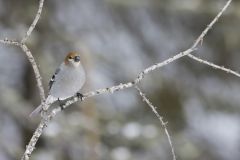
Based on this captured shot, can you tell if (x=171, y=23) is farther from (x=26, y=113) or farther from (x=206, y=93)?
(x=26, y=113)

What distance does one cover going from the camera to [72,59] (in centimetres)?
353

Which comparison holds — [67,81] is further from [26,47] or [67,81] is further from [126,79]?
[126,79]

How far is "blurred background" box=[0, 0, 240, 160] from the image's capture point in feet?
24.2

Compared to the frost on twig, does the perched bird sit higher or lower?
higher

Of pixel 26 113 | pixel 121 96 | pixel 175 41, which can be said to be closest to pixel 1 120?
pixel 26 113

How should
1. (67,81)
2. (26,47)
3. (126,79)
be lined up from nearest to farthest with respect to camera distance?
(26,47), (67,81), (126,79)

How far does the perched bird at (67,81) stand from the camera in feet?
11.2

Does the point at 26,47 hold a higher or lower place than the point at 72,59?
lower

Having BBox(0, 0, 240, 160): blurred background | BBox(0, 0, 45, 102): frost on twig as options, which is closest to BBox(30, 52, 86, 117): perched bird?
BBox(0, 0, 45, 102): frost on twig

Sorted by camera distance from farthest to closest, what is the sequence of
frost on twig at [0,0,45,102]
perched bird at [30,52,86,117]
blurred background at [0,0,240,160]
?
blurred background at [0,0,240,160] → perched bird at [30,52,86,117] → frost on twig at [0,0,45,102]

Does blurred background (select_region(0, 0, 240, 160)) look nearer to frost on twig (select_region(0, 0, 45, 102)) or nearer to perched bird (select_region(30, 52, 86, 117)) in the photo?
perched bird (select_region(30, 52, 86, 117))

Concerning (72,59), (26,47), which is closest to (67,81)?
(72,59)

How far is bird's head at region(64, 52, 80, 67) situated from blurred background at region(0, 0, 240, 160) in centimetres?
247

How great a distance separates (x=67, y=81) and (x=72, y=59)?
5.4 inches
